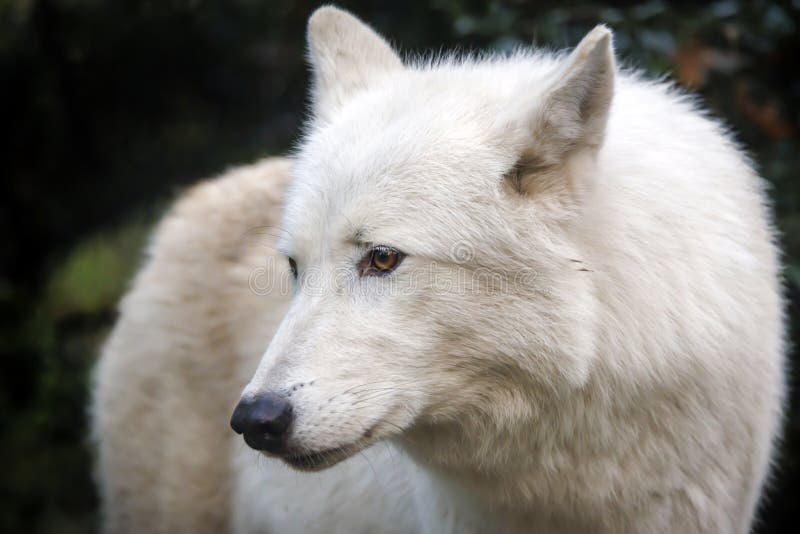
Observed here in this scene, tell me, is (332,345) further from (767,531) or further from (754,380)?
(767,531)

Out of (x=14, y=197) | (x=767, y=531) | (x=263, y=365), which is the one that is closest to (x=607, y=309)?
(x=263, y=365)

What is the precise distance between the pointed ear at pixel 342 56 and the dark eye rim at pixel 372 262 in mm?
873

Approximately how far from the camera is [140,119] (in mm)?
8352

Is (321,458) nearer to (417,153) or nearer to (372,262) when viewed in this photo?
(372,262)

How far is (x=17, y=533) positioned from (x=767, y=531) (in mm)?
5482

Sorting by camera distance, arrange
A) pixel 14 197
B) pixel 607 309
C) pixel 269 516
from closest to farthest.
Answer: pixel 607 309
pixel 269 516
pixel 14 197

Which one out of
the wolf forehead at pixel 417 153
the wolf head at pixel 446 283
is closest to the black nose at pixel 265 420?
the wolf head at pixel 446 283

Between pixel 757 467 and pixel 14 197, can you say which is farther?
pixel 14 197

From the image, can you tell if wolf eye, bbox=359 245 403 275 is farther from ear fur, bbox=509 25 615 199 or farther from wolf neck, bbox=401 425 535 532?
wolf neck, bbox=401 425 535 532

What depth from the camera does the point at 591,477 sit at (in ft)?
9.18

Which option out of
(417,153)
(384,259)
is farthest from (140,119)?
(384,259)

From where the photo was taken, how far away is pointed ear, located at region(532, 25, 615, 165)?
96.6 inches

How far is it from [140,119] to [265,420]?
21.6ft

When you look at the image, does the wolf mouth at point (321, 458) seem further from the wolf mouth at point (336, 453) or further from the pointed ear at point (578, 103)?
the pointed ear at point (578, 103)
